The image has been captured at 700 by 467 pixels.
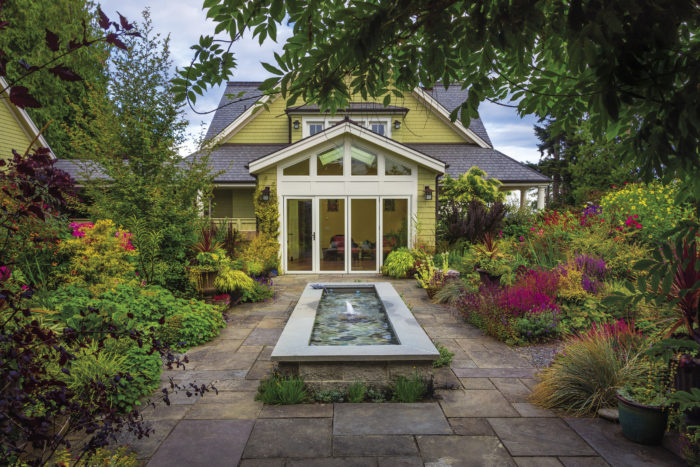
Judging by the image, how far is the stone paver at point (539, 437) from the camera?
10.0ft

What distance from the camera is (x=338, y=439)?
10.6 feet

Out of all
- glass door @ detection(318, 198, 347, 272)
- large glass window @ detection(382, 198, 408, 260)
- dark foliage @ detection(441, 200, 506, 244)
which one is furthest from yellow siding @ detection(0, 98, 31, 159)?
dark foliage @ detection(441, 200, 506, 244)

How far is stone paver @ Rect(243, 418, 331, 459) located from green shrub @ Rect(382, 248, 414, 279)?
8.18 meters

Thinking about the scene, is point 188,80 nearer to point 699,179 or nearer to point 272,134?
point 699,179

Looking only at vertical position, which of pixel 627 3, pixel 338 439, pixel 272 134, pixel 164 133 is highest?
pixel 272 134

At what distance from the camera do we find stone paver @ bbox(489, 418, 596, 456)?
306 cm

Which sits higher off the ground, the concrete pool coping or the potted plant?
the concrete pool coping

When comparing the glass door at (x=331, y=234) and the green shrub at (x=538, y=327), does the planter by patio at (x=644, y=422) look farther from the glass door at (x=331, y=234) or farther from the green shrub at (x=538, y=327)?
the glass door at (x=331, y=234)

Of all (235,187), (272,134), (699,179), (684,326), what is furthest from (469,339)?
(272,134)

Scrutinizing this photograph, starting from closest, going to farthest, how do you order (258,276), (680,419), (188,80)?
1. (188,80)
2. (680,419)
3. (258,276)

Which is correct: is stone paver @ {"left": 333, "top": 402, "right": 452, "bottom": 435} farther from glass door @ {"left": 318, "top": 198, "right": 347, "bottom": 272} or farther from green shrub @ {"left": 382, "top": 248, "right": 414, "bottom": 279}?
glass door @ {"left": 318, "top": 198, "right": 347, "bottom": 272}

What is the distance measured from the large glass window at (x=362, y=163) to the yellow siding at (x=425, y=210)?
1398 millimetres

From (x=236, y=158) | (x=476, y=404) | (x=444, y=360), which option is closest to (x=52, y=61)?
(x=476, y=404)

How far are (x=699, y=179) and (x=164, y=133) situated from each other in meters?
7.26
